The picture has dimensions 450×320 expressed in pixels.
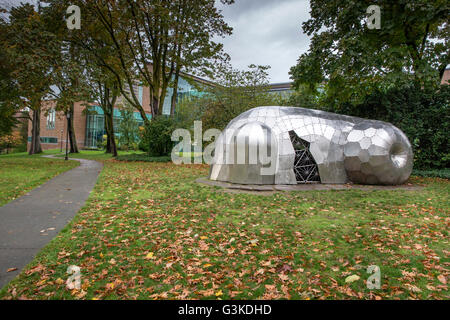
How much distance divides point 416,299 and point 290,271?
A: 1.49m

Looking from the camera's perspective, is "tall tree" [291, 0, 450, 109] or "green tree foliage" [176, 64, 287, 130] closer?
"tall tree" [291, 0, 450, 109]

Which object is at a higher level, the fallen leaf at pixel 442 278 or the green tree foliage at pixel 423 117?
the green tree foliage at pixel 423 117

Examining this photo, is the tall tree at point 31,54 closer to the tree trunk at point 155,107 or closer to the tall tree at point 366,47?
the tree trunk at point 155,107

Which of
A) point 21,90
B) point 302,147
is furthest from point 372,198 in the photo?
point 21,90

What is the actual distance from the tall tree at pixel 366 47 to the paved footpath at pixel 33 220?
1258cm

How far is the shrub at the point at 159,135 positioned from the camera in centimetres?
2333

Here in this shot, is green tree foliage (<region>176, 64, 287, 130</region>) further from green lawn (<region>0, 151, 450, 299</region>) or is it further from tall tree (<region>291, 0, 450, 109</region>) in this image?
green lawn (<region>0, 151, 450, 299</region>)

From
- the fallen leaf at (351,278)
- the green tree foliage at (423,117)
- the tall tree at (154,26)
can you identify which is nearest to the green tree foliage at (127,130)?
the tall tree at (154,26)

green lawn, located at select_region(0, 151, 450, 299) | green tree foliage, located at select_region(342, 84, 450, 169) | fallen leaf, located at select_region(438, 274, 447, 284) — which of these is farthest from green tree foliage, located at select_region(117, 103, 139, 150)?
fallen leaf, located at select_region(438, 274, 447, 284)

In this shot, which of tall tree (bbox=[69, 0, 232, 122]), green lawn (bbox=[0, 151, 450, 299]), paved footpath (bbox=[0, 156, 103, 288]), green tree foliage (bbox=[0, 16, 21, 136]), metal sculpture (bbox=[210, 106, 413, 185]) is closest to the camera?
green lawn (bbox=[0, 151, 450, 299])

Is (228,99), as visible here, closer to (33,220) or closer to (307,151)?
(307,151)

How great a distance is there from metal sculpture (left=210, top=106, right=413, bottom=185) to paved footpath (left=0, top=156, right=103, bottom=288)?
5635mm

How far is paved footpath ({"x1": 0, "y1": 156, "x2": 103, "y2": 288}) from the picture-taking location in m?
4.23

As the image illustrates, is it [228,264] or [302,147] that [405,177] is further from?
[228,264]
